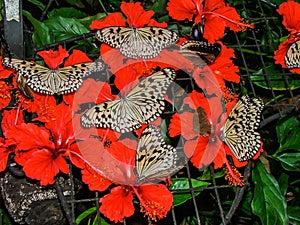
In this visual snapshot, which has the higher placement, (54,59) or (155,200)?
(54,59)

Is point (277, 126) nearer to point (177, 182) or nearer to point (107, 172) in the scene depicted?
point (177, 182)

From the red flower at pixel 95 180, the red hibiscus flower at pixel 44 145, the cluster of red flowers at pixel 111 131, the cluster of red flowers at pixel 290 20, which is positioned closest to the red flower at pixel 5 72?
the cluster of red flowers at pixel 111 131

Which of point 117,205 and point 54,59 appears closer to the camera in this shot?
point 117,205

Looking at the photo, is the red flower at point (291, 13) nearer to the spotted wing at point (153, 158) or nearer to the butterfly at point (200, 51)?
the butterfly at point (200, 51)

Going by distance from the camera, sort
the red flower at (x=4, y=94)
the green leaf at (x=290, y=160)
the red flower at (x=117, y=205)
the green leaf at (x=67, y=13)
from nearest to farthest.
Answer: the red flower at (x=117, y=205) → the red flower at (x=4, y=94) → the green leaf at (x=290, y=160) → the green leaf at (x=67, y=13)

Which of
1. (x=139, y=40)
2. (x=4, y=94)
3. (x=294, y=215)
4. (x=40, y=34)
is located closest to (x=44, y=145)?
(x=4, y=94)

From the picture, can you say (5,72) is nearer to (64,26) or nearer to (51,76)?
(51,76)
